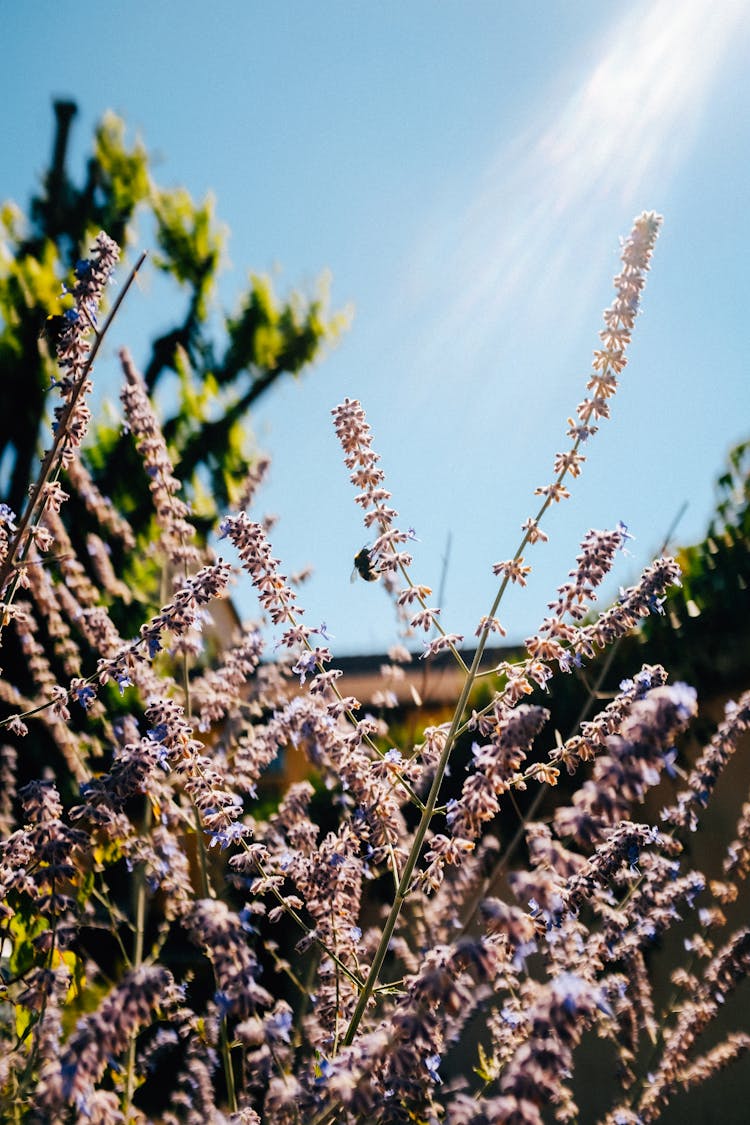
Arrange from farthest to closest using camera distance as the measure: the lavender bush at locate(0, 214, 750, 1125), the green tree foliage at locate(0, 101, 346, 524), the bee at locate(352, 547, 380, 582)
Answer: the green tree foliage at locate(0, 101, 346, 524) < the bee at locate(352, 547, 380, 582) < the lavender bush at locate(0, 214, 750, 1125)

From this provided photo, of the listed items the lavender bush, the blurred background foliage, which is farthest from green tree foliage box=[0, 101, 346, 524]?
the lavender bush

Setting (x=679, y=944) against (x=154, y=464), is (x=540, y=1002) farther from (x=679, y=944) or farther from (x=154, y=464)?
(x=679, y=944)

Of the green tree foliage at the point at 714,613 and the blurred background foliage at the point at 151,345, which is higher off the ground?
the blurred background foliage at the point at 151,345

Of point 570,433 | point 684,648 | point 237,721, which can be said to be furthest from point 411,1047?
point 684,648

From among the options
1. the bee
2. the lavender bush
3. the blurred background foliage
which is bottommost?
the lavender bush

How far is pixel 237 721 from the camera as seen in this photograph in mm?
5047

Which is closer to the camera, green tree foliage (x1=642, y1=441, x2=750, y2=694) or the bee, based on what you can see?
the bee

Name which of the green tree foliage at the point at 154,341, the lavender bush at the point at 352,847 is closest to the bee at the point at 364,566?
the lavender bush at the point at 352,847

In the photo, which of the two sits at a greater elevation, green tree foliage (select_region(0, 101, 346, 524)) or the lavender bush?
green tree foliage (select_region(0, 101, 346, 524))

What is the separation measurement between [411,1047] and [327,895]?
2.82ft

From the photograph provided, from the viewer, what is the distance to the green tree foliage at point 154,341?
896 centimetres

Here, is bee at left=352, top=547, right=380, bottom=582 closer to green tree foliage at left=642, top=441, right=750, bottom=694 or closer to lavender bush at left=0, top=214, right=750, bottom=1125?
lavender bush at left=0, top=214, right=750, bottom=1125

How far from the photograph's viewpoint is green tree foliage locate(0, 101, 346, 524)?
8961mm

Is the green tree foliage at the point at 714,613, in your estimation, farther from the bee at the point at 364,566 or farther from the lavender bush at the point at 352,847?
the bee at the point at 364,566
